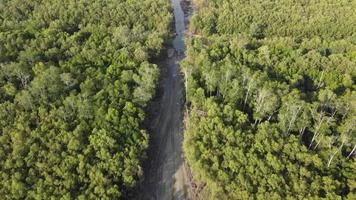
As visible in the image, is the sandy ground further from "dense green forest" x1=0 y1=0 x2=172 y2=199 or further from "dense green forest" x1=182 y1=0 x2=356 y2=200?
"dense green forest" x1=0 y1=0 x2=172 y2=199

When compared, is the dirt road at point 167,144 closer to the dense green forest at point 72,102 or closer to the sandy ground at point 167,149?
the sandy ground at point 167,149

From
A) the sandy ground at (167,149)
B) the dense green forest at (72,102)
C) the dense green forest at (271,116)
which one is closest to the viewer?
the dense green forest at (72,102)

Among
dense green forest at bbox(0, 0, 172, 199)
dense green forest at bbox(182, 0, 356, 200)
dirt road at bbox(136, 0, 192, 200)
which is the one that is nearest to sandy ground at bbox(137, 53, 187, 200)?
dirt road at bbox(136, 0, 192, 200)

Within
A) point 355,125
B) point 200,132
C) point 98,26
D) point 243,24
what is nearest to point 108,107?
point 200,132

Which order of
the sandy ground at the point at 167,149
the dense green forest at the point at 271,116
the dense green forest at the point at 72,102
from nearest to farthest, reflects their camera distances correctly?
the dense green forest at the point at 72,102 < the dense green forest at the point at 271,116 < the sandy ground at the point at 167,149

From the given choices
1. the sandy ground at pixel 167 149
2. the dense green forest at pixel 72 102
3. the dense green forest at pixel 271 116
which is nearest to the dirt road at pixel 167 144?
the sandy ground at pixel 167 149

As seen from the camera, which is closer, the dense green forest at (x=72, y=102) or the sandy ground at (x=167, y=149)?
the dense green forest at (x=72, y=102)
